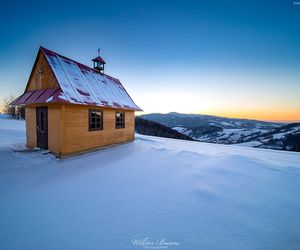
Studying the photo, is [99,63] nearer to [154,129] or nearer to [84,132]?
[84,132]

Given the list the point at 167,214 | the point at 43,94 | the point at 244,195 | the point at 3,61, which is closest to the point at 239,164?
the point at 244,195

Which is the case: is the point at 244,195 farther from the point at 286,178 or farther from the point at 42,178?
the point at 42,178

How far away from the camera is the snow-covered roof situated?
6.63m

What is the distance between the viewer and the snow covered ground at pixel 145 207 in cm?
223

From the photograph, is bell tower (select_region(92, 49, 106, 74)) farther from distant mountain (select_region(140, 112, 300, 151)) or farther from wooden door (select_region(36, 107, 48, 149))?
distant mountain (select_region(140, 112, 300, 151))

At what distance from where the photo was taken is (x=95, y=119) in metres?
8.27

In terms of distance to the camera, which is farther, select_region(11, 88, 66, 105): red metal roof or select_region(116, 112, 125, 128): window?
select_region(116, 112, 125, 128): window

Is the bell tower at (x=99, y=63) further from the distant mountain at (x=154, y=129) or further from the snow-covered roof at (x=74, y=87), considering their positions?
the distant mountain at (x=154, y=129)

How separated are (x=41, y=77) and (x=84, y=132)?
391 cm

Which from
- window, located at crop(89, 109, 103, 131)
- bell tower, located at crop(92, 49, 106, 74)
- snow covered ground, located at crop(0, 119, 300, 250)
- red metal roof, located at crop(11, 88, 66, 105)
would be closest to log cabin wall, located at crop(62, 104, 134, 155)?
window, located at crop(89, 109, 103, 131)

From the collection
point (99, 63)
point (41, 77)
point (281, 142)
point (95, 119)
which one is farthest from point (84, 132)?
point (281, 142)

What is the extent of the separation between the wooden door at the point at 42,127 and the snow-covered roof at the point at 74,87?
0.71m

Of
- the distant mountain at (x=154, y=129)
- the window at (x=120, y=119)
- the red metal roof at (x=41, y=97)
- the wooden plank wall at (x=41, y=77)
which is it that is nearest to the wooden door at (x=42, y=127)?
the red metal roof at (x=41, y=97)

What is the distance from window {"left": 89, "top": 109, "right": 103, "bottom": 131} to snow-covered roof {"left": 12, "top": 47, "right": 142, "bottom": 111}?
0.66 m
